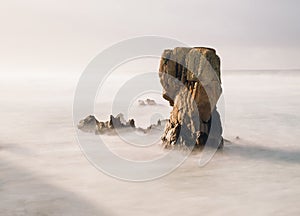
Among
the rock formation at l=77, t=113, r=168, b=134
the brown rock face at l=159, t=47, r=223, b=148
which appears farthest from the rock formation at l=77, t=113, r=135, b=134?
the brown rock face at l=159, t=47, r=223, b=148

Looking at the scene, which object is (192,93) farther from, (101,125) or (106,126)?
(101,125)

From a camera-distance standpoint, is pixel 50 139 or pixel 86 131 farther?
pixel 86 131

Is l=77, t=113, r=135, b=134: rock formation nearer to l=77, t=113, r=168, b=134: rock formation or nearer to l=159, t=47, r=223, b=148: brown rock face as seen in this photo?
l=77, t=113, r=168, b=134: rock formation

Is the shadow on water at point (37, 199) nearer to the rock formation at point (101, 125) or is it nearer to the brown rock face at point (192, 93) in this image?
the brown rock face at point (192, 93)

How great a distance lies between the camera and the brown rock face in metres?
20.2

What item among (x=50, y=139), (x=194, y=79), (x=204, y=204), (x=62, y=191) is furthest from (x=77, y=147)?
(x=204, y=204)

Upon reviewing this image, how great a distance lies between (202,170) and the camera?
17672 millimetres

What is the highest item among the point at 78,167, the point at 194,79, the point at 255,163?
the point at 194,79

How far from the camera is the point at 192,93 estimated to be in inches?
817

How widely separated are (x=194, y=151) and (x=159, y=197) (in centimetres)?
695

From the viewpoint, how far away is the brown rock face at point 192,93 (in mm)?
20203

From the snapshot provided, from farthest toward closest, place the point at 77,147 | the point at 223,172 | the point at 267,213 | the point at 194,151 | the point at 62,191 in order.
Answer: the point at 77,147, the point at 194,151, the point at 223,172, the point at 62,191, the point at 267,213

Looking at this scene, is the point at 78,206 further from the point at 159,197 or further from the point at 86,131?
the point at 86,131

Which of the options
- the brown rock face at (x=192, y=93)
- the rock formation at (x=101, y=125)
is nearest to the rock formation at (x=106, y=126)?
the rock formation at (x=101, y=125)
